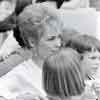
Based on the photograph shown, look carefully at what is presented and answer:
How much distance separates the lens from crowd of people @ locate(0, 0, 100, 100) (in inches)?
35.2

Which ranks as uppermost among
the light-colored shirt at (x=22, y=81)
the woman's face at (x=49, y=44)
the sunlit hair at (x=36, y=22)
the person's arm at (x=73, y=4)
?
the person's arm at (x=73, y=4)

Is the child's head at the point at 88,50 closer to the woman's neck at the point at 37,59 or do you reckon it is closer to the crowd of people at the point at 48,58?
the crowd of people at the point at 48,58

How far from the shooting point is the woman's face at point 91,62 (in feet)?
3.03

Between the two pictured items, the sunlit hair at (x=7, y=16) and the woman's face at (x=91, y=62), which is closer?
the woman's face at (x=91, y=62)

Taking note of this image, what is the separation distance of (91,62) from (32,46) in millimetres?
281

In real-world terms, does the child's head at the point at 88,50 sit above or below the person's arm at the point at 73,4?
below

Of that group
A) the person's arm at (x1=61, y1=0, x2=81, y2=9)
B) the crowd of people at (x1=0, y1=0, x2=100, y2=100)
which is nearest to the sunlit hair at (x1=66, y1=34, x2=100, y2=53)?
the crowd of people at (x1=0, y1=0, x2=100, y2=100)

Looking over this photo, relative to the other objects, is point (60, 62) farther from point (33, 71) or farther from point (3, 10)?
point (3, 10)

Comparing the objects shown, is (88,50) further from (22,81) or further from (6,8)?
(6,8)

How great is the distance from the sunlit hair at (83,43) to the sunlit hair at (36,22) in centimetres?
9

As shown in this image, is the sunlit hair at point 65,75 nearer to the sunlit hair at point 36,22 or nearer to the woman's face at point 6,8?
the sunlit hair at point 36,22

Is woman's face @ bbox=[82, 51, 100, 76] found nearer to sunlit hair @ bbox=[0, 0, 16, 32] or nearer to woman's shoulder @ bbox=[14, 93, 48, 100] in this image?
woman's shoulder @ bbox=[14, 93, 48, 100]

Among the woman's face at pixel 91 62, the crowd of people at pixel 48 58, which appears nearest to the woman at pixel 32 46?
the crowd of people at pixel 48 58

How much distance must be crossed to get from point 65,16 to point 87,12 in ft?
0.33
